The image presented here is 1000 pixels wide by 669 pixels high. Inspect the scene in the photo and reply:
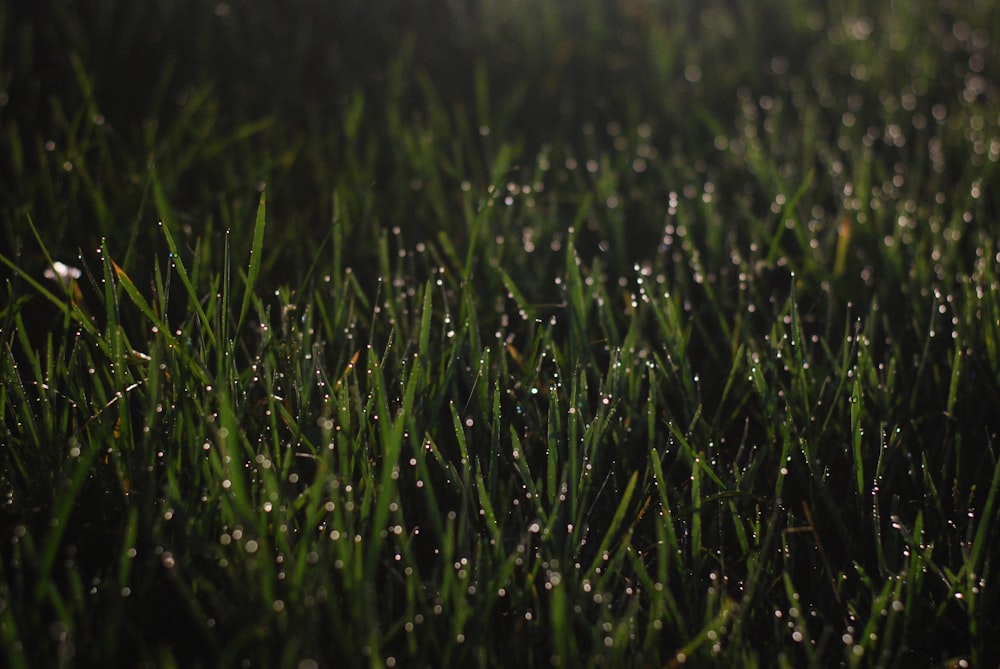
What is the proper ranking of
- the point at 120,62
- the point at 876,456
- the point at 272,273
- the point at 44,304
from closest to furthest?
1. the point at 876,456
2. the point at 44,304
3. the point at 272,273
4. the point at 120,62

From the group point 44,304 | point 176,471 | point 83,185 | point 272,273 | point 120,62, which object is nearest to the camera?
point 176,471

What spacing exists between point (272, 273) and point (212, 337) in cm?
37

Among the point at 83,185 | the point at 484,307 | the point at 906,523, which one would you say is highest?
the point at 83,185

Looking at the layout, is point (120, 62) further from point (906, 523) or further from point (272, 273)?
point (906, 523)

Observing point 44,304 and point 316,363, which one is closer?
point 316,363

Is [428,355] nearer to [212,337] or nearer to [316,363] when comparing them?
[316,363]

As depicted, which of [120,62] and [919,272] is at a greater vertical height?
[120,62]

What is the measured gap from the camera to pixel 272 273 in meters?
1.31

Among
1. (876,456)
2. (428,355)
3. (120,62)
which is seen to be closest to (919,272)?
(876,456)

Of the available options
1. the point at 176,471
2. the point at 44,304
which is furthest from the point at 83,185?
the point at 176,471

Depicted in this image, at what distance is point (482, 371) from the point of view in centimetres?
98

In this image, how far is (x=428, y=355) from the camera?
3.32 feet

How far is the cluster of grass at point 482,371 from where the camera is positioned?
0.77 m

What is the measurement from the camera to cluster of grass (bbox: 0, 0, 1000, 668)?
77cm
